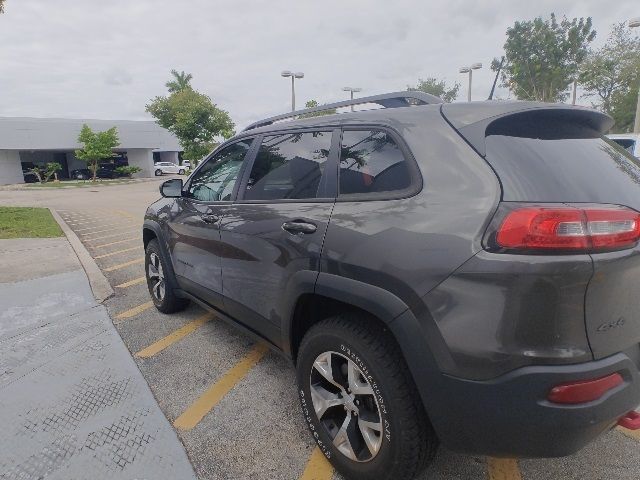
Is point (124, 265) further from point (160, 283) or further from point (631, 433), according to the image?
point (631, 433)

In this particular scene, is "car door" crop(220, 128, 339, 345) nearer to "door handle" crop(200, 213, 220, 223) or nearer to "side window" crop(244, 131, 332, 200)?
"side window" crop(244, 131, 332, 200)

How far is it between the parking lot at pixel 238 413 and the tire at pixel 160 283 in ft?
0.40

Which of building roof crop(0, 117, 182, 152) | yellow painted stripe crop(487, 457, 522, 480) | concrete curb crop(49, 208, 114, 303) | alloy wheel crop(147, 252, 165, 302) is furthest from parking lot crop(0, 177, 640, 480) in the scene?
building roof crop(0, 117, 182, 152)

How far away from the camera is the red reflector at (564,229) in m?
1.39

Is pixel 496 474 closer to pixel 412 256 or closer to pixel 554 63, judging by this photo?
pixel 412 256

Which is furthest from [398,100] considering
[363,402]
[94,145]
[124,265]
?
[94,145]

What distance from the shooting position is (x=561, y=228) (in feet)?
4.58

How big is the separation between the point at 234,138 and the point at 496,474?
2748 millimetres

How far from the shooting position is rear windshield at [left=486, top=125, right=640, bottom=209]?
149cm

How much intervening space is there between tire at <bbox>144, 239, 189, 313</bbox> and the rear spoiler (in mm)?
3038

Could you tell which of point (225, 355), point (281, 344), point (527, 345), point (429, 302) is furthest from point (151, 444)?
point (527, 345)

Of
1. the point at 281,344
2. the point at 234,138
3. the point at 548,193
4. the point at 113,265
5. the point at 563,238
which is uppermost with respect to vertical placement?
the point at 234,138

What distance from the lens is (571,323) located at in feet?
4.60

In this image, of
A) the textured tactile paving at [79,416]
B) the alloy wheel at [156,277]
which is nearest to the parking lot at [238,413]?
the textured tactile paving at [79,416]
